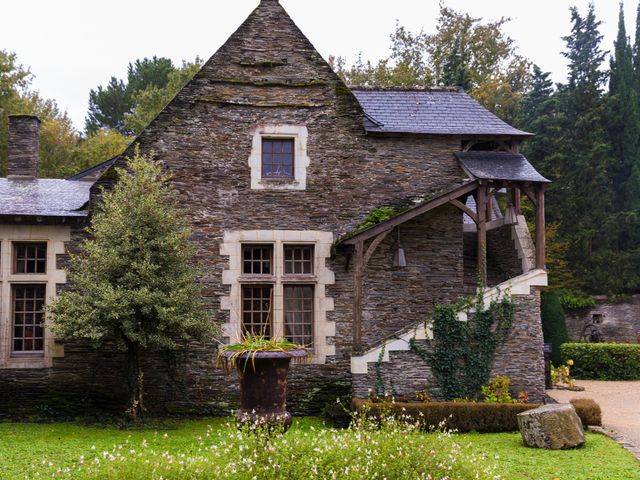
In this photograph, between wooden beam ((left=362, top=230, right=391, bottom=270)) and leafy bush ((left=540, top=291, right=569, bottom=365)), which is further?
leafy bush ((left=540, top=291, right=569, bottom=365))

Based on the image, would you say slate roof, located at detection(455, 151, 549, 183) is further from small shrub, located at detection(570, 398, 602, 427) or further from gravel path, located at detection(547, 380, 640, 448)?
gravel path, located at detection(547, 380, 640, 448)

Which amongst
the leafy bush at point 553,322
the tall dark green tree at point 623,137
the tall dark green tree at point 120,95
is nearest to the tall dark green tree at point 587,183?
the tall dark green tree at point 623,137

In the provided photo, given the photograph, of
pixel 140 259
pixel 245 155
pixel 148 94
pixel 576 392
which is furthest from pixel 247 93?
pixel 148 94

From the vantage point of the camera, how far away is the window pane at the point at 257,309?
43.1 ft

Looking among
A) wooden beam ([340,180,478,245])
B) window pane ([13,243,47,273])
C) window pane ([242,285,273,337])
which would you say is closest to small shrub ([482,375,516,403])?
wooden beam ([340,180,478,245])

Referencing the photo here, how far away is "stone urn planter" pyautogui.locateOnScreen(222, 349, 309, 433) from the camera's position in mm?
8336

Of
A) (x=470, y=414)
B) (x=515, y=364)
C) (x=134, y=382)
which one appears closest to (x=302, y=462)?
(x=470, y=414)

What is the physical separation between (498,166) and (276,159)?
4.40m

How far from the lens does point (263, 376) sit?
845 centimetres

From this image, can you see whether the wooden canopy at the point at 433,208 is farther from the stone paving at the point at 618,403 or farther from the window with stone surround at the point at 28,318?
the window with stone surround at the point at 28,318

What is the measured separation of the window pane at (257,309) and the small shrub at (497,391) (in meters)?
4.23

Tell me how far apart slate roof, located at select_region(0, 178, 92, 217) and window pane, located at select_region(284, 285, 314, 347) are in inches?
166

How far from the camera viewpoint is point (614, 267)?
26188 mm

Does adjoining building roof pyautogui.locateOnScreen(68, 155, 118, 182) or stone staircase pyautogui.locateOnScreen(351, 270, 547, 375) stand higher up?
adjoining building roof pyautogui.locateOnScreen(68, 155, 118, 182)
